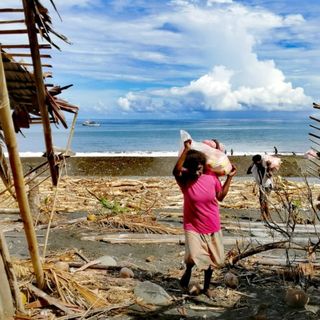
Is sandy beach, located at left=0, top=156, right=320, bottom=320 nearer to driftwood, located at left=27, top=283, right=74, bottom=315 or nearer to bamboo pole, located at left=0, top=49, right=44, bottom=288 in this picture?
driftwood, located at left=27, top=283, right=74, bottom=315

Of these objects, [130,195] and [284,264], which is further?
[130,195]

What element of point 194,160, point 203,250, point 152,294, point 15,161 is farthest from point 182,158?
point 15,161

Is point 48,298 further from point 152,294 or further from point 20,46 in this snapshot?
point 20,46

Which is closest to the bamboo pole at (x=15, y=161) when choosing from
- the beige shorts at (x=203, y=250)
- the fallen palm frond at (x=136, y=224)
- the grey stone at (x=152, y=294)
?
the grey stone at (x=152, y=294)

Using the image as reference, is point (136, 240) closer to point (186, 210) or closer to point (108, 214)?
point (108, 214)

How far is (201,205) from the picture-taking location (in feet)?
18.4

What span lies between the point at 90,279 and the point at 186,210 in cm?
142

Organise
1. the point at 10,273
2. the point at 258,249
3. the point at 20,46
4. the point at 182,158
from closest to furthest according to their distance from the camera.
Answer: the point at 20,46 → the point at 10,273 → the point at 182,158 → the point at 258,249

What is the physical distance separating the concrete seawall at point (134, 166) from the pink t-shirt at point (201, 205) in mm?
11965

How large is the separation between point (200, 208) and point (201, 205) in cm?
4

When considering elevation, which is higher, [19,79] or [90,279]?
[19,79]

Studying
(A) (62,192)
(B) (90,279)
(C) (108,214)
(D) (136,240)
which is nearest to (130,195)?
(A) (62,192)

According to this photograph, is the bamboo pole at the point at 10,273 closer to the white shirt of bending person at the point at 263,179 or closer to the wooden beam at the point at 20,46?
the wooden beam at the point at 20,46

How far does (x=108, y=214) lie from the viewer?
9867 mm
